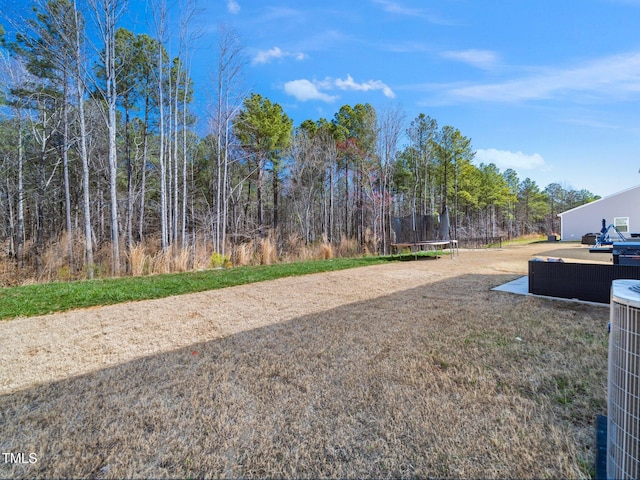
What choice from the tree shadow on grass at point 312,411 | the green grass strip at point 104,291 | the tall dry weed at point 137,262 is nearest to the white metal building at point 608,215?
the tree shadow on grass at point 312,411

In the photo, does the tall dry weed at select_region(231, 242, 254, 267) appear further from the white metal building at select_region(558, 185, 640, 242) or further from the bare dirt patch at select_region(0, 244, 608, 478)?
the white metal building at select_region(558, 185, 640, 242)

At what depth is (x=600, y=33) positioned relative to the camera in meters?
5.30

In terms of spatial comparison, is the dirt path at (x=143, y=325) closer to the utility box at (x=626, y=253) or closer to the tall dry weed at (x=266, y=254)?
the utility box at (x=626, y=253)

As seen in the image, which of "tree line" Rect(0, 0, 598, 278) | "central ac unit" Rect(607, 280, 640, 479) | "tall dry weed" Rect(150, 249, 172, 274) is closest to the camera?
"central ac unit" Rect(607, 280, 640, 479)

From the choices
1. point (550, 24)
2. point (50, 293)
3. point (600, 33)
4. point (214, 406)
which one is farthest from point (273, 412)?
point (600, 33)

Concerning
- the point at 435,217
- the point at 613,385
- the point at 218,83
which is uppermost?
the point at 218,83

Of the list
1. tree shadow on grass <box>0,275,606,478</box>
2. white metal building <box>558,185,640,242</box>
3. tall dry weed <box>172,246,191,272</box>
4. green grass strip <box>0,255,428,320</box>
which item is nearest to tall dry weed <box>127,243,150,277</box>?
tall dry weed <box>172,246,191,272</box>

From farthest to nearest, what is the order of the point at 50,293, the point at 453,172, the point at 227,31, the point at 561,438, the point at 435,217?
the point at 453,172, the point at 435,217, the point at 227,31, the point at 50,293, the point at 561,438

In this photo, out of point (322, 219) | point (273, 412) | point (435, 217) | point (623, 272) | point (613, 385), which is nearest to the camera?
point (613, 385)

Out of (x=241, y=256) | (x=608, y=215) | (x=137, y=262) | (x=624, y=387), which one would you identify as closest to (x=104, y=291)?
(x=137, y=262)

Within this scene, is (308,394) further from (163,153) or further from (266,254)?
(163,153)

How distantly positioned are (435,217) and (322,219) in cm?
681

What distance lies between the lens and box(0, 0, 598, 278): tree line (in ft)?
21.1

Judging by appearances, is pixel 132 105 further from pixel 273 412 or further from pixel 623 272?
pixel 623 272
